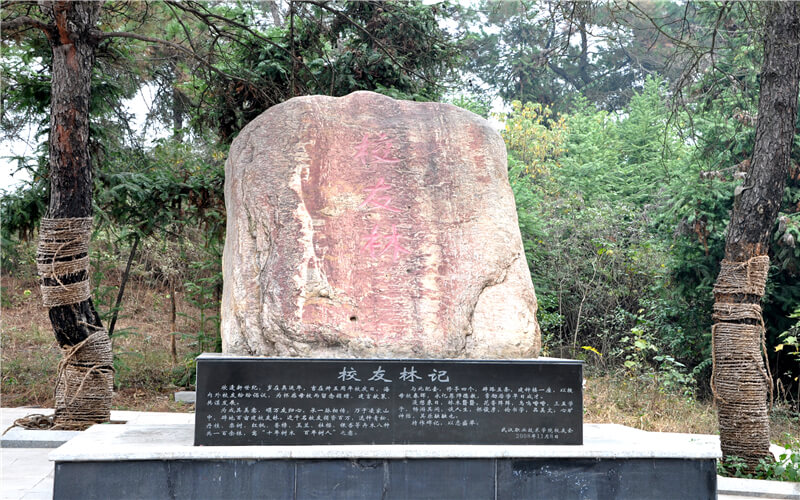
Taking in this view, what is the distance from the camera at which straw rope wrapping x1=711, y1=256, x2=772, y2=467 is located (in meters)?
4.21

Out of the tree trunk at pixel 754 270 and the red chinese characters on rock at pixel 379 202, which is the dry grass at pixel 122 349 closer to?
the red chinese characters on rock at pixel 379 202

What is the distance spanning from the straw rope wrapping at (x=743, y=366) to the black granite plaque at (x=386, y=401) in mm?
1465

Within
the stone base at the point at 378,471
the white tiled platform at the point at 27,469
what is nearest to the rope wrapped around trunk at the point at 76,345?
the white tiled platform at the point at 27,469

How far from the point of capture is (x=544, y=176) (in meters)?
12.3

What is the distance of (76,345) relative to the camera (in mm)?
4887

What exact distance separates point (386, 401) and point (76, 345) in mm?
2746

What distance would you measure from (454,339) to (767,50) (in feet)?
9.16

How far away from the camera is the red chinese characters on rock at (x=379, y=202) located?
143 inches

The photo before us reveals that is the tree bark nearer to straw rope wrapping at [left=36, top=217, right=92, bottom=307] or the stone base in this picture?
straw rope wrapping at [left=36, top=217, right=92, bottom=307]

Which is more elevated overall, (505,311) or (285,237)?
(285,237)

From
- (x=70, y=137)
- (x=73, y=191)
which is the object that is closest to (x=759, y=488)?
(x=73, y=191)

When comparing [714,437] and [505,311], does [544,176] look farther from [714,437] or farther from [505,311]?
[505,311]

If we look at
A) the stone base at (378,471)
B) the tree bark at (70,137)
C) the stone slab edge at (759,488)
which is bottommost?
the stone slab edge at (759,488)

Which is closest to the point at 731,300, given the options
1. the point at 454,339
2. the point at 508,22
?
the point at 454,339
